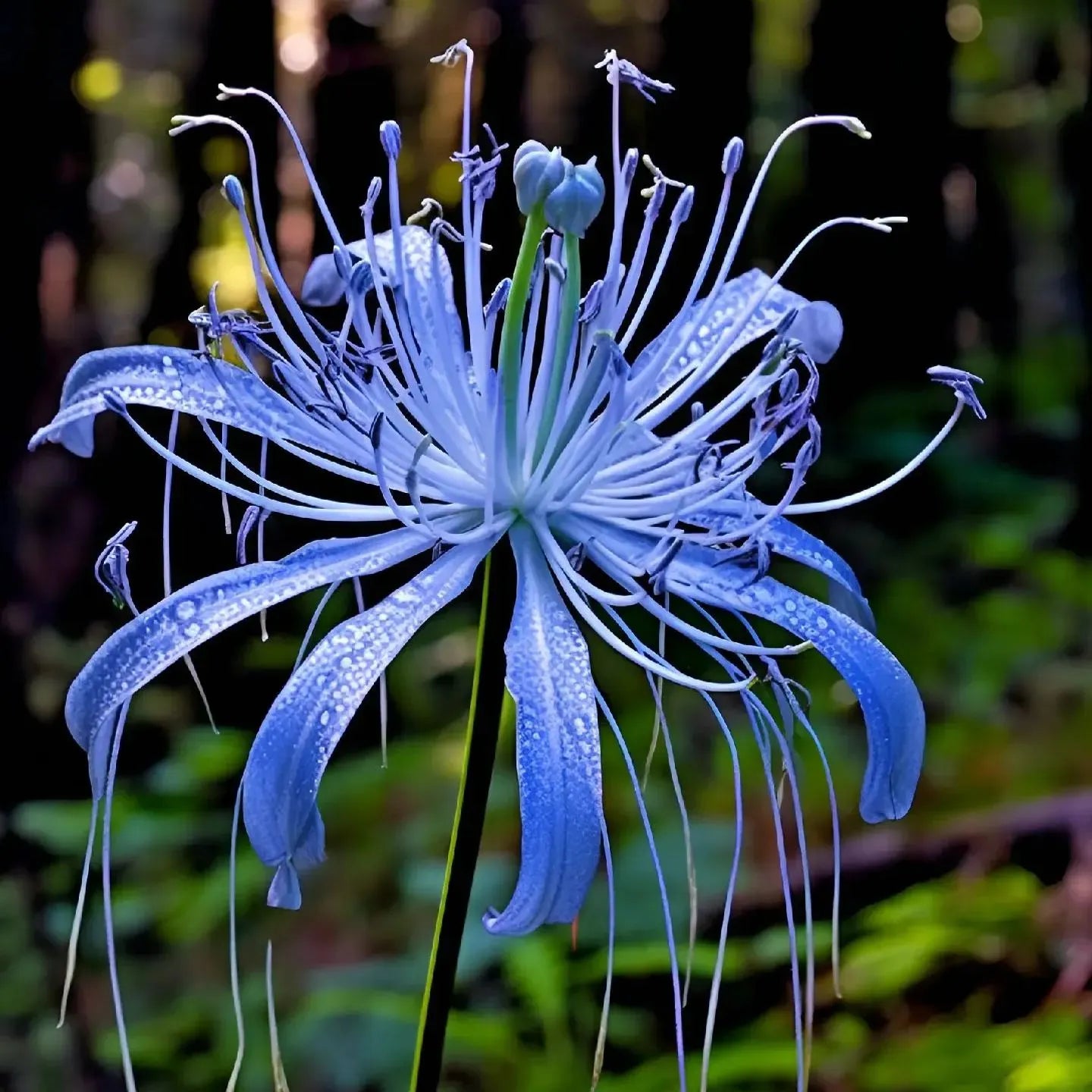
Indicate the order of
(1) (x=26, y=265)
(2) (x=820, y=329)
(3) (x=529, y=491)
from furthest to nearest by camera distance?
(1) (x=26, y=265) < (2) (x=820, y=329) < (3) (x=529, y=491)

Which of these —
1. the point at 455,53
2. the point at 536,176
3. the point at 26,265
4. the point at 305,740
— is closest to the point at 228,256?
the point at 26,265

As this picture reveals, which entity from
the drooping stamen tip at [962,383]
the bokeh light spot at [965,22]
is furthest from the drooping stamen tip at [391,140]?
the bokeh light spot at [965,22]

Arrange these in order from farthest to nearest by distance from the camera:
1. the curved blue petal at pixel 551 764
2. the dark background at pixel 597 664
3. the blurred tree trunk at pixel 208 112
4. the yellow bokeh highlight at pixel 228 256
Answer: the yellow bokeh highlight at pixel 228 256
the blurred tree trunk at pixel 208 112
the dark background at pixel 597 664
the curved blue petal at pixel 551 764

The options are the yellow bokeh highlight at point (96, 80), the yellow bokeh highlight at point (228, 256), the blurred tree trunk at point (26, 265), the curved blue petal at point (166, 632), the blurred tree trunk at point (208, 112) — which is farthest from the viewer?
the yellow bokeh highlight at point (228, 256)

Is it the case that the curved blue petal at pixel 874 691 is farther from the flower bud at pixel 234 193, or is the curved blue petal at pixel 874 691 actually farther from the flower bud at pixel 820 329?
the flower bud at pixel 234 193

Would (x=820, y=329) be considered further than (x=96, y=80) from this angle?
No

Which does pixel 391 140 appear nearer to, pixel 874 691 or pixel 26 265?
pixel 874 691

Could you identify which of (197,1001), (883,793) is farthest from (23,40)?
(883,793)
